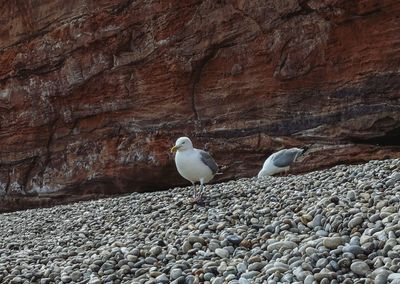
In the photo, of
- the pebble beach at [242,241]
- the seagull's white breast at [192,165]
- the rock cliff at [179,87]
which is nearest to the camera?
the pebble beach at [242,241]

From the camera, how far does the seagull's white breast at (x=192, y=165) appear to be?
24.4 feet

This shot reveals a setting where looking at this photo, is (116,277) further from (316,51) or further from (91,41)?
(91,41)

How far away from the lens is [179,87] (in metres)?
15.5

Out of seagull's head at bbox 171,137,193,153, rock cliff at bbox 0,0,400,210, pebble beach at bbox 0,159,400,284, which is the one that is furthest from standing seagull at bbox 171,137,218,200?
rock cliff at bbox 0,0,400,210

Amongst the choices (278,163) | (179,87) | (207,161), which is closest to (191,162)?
(207,161)

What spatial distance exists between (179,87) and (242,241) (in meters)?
10.9

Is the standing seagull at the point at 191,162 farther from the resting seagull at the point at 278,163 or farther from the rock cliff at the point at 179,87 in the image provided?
the rock cliff at the point at 179,87

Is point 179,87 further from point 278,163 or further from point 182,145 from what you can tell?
point 182,145

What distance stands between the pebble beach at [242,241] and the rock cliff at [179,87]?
603 cm

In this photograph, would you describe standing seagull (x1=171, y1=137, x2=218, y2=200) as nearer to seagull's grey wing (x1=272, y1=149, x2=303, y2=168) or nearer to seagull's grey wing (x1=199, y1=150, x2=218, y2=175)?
seagull's grey wing (x1=199, y1=150, x2=218, y2=175)

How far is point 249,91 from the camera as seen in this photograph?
14.6 m

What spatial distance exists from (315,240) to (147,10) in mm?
12471

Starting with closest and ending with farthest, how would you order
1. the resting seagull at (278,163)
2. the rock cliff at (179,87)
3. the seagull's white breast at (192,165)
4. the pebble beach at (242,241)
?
the pebble beach at (242,241) → the seagull's white breast at (192,165) → the resting seagull at (278,163) → the rock cliff at (179,87)

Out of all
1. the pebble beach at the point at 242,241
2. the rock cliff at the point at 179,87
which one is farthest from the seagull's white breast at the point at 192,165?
the rock cliff at the point at 179,87
